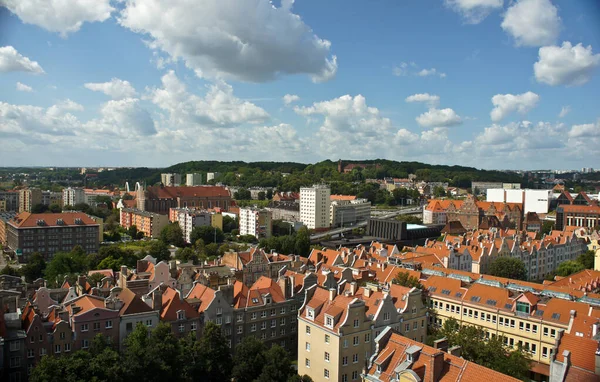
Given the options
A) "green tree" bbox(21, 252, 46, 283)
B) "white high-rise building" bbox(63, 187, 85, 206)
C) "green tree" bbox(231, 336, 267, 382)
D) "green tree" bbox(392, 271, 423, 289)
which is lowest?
"green tree" bbox(21, 252, 46, 283)

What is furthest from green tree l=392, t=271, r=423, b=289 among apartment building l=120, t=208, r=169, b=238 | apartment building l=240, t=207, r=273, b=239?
apartment building l=120, t=208, r=169, b=238

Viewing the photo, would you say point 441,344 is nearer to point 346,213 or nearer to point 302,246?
point 302,246

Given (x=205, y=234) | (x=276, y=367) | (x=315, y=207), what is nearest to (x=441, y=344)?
(x=276, y=367)

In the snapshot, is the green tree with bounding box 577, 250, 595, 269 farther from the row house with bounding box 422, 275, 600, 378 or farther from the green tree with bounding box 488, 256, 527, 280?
the row house with bounding box 422, 275, 600, 378

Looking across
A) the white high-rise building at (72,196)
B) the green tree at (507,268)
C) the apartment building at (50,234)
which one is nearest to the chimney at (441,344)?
the green tree at (507,268)

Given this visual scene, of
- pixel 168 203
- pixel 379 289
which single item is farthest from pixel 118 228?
pixel 379 289

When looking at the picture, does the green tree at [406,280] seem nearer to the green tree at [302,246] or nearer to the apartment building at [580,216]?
the green tree at [302,246]
